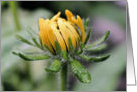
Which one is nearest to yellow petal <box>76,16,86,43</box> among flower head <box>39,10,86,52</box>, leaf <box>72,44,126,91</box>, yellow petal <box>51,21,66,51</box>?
flower head <box>39,10,86,52</box>

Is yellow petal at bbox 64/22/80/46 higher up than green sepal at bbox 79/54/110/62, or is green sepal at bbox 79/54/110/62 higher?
yellow petal at bbox 64/22/80/46

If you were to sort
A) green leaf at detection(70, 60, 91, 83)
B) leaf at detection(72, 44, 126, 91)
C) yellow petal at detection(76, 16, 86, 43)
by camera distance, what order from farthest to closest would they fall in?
1. leaf at detection(72, 44, 126, 91)
2. yellow petal at detection(76, 16, 86, 43)
3. green leaf at detection(70, 60, 91, 83)

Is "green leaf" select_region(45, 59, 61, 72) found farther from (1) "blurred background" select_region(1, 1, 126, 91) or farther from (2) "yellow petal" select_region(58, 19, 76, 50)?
(1) "blurred background" select_region(1, 1, 126, 91)

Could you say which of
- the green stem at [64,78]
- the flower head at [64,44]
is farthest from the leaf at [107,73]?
the flower head at [64,44]

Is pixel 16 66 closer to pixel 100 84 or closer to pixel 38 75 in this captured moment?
pixel 38 75

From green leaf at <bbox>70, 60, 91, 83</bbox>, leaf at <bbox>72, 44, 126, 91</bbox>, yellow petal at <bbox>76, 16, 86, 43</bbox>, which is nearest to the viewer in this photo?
green leaf at <bbox>70, 60, 91, 83</bbox>

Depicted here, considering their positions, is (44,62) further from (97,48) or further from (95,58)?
(95,58)

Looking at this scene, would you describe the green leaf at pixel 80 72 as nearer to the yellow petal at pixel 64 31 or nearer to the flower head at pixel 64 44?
the flower head at pixel 64 44
